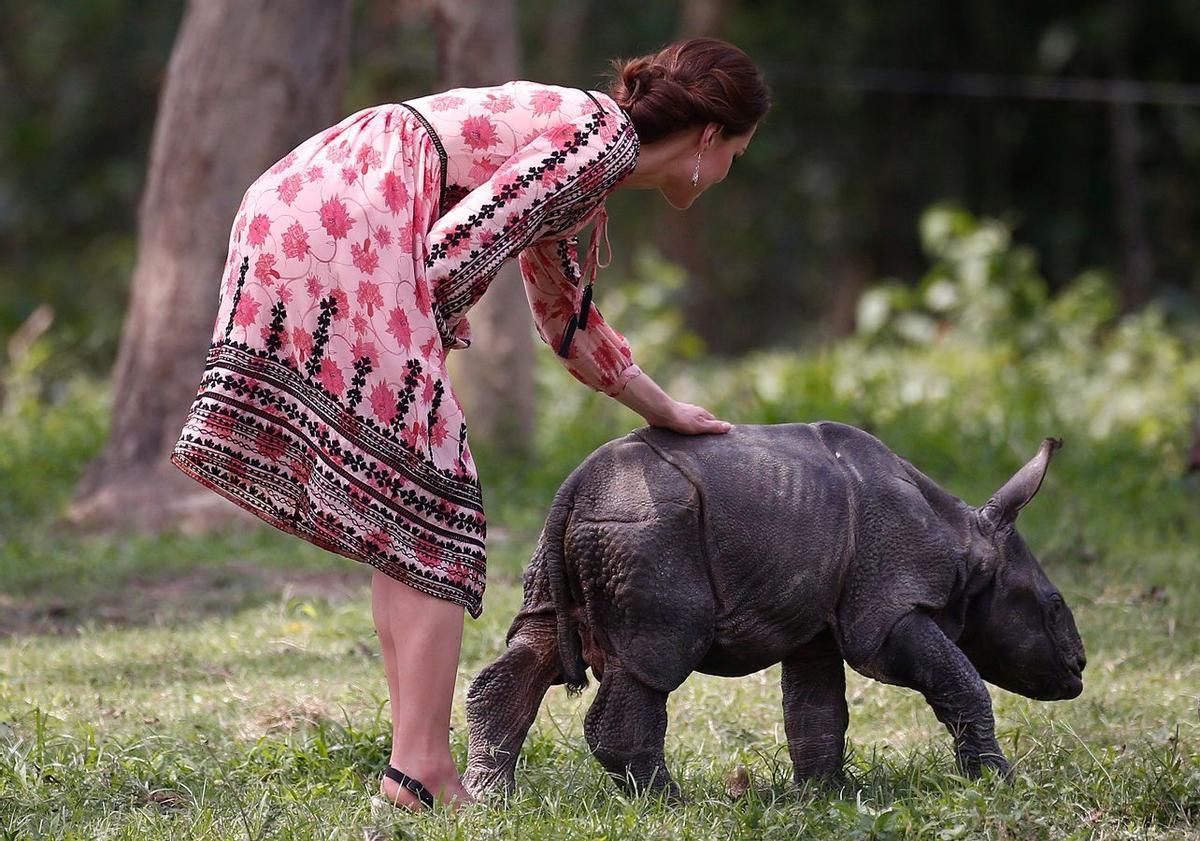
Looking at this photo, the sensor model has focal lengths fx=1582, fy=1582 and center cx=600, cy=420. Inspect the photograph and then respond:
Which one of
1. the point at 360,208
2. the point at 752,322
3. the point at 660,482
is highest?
the point at 360,208

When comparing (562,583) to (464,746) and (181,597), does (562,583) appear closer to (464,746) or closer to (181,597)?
(464,746)

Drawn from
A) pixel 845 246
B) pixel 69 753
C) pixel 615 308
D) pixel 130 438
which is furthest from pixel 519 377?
pixel 845 246

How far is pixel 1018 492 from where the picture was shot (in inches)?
162

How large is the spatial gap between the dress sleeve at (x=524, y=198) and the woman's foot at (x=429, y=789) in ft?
3.71

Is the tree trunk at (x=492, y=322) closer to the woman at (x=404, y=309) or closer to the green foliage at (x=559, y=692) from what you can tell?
the green foliage at (x=559, y=692)

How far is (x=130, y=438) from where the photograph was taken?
8.72 metres

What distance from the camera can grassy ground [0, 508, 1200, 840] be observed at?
3627mm

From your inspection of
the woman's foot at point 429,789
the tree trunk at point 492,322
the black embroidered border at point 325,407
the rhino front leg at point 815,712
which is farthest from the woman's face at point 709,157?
the tree trunk at point 492,322

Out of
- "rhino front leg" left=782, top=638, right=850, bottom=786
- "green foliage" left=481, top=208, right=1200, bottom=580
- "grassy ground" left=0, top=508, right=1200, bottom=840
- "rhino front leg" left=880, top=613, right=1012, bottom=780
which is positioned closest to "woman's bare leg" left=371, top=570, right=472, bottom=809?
"grassy ground" left=0, top=508, right=1200, bottom=840

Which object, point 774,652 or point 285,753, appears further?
point 285,753

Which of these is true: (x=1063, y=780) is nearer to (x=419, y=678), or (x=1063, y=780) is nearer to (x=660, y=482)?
(x=660, y=482)

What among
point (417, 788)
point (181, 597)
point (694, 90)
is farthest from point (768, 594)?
point (181, 597)

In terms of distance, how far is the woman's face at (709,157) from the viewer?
389 cm

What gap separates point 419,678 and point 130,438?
5.43 meters
